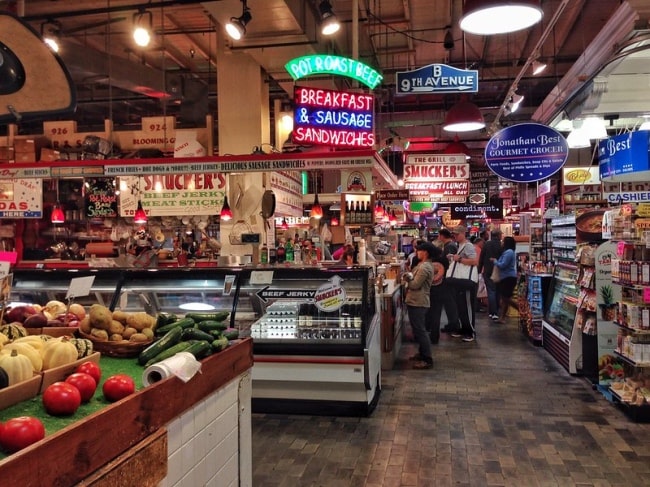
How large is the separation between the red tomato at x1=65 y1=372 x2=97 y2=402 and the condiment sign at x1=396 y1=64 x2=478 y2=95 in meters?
6.23

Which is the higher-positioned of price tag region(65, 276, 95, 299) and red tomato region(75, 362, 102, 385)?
price tag region(65, 276, 95, 299)

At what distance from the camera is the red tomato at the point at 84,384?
2246 millimetres

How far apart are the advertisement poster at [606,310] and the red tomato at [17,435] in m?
6.06

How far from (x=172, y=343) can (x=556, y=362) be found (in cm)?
659

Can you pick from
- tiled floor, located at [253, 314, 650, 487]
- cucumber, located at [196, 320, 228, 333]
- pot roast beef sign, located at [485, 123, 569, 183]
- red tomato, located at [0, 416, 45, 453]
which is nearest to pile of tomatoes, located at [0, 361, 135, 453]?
red tomato, located at [0, 416, 45, 453]

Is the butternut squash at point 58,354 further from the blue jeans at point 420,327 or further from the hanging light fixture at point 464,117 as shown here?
the hanging light fixture at point 464,117

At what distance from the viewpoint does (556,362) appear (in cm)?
803

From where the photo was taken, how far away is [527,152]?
830cm

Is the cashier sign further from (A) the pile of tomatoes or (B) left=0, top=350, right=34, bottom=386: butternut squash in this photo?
(B) left=0, top=350, right=34, bottom=386: butternut squash

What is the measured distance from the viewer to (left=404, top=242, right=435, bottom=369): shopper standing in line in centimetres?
767

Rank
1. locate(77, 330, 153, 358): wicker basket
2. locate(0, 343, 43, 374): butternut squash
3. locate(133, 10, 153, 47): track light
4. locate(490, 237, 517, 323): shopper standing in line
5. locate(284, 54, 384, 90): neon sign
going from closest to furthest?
locate(0, 343, 43, 374): butternut squash < locate(77, 330, 153, 358): wicker basket < locate(284, 54, 384, 90): neon sign < locate(133, 10, 153, 47): track light < locate(490, 237, 517, 323): shopper standing in line

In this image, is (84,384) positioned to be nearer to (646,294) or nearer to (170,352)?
(170,352)

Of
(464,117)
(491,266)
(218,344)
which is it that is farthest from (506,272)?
(218,344)

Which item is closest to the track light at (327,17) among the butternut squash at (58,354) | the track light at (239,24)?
the track light at (239,24)
